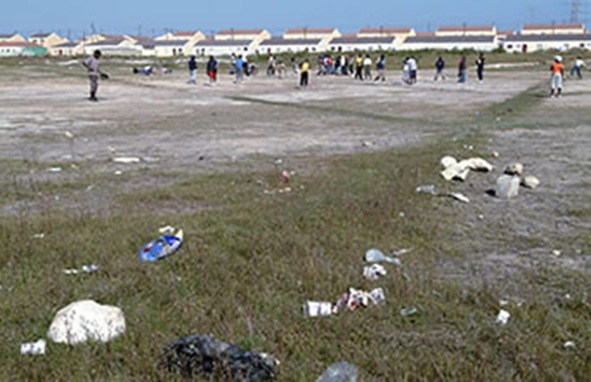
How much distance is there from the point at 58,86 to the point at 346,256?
3453 centimetres

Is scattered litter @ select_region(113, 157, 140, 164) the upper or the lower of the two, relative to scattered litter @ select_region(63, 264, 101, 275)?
upper

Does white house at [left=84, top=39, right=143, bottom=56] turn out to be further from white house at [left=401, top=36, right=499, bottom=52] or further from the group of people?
the group of people

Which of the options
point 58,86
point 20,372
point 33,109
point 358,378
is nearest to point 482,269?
point 358,378

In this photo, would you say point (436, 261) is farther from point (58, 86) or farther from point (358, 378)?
point (58, 86)

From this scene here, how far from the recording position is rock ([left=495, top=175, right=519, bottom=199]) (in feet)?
27.5

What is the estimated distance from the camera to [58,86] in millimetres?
36875

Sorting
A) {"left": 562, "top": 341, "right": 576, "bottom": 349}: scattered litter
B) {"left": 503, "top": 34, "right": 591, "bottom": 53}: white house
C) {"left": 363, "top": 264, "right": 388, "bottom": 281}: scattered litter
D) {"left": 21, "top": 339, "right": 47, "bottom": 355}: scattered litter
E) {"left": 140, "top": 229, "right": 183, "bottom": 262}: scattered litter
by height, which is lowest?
{"left": 21, "top": 339, "right": 47, "bottom": 355}: scattered litter

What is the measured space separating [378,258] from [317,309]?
1324 mm

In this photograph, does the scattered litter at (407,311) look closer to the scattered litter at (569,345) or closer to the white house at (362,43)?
the scattered litter at (569,345)

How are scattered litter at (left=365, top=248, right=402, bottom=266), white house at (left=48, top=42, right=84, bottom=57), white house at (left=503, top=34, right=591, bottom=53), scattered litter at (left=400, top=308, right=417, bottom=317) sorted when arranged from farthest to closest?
white house at (left=48, top=42, right=84, bottom=57) → white house at (left=503, top=34, right=591, bottom=53) → scattered litter at (left=365, top=248, right=402, bottom=266) → scattered litter at (left=400, top=308, right=417, bottom=317)

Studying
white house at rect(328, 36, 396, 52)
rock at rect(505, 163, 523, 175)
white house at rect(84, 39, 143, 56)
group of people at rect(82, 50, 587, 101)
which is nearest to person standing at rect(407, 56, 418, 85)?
group of people at rect(82, 50, 587, 101)

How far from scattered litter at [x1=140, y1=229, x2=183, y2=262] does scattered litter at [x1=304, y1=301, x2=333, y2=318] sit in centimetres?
180

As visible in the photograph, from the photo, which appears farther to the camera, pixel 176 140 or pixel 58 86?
pixel 58 86

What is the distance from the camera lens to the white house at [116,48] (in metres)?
138
